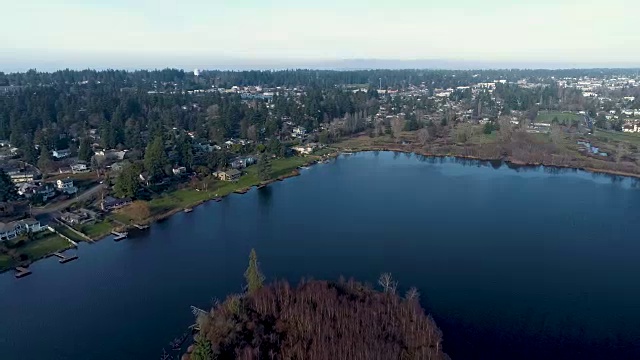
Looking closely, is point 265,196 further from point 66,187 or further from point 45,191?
point 45,191

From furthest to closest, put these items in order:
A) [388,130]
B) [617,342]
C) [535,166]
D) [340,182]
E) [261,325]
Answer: [388,130] → [535,166] → [340,182] → [617,342] → [261,325]

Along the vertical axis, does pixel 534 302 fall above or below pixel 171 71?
below

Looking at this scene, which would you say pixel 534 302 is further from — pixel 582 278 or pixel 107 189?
pixel 107 189

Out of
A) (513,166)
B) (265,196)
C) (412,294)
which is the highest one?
(412,294)

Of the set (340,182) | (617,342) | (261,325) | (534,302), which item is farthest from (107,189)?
(617,342)

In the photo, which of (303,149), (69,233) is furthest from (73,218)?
(303,149)

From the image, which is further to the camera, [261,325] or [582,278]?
[582,278]
